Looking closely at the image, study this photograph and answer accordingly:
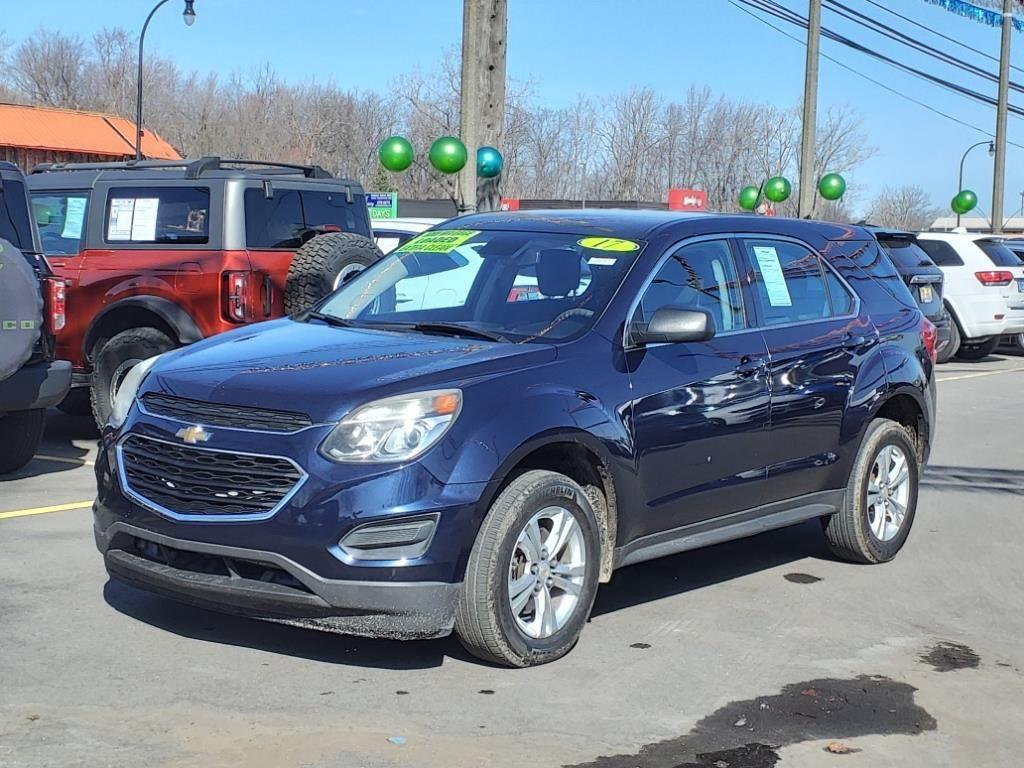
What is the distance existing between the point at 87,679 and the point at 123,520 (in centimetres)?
62

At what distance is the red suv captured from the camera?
31.9 feet

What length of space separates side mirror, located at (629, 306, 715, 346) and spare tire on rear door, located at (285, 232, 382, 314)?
434 cm

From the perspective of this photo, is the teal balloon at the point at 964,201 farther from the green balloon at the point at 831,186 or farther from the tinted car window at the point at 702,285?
the tinted car window at the point at 702,285

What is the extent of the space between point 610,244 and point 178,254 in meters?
4.98

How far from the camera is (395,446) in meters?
4.70

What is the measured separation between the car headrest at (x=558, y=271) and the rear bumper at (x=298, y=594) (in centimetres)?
159

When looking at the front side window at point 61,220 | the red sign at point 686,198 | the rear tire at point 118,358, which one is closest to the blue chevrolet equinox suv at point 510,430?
the rear tire at point 118,358

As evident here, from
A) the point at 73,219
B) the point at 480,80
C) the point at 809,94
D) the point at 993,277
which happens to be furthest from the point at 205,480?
the point at 809,94

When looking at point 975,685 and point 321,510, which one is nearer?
point 321,510

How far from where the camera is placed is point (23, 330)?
7691mm

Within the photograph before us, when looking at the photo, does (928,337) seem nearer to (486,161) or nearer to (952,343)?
(486,161)

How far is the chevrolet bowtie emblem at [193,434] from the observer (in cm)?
485

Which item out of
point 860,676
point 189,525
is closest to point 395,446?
point 189,525

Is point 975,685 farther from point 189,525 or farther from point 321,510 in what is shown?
point 189,525
